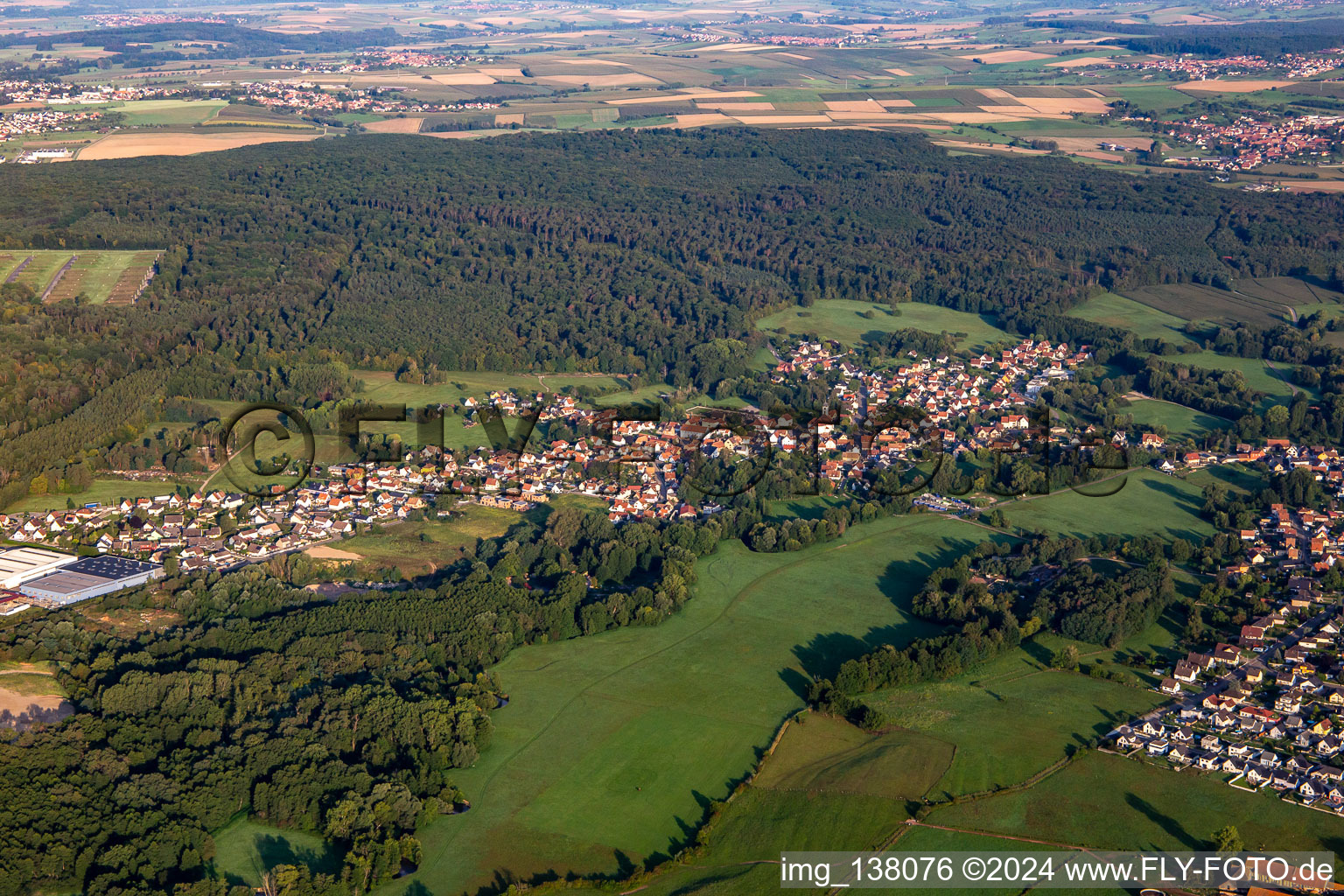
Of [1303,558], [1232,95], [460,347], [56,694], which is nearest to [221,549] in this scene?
[56,694]

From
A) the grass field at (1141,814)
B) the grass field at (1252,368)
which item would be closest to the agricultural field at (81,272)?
the grass field at (1141,814)

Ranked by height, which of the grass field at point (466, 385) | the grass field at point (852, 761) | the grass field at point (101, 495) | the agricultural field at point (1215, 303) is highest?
the agricultural field at point (1215, 303)

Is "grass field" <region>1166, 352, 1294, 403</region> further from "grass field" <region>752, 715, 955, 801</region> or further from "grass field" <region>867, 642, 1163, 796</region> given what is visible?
"grass field" <region>752, 715, 955, 801</region>

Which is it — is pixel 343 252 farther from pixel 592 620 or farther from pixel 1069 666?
pixel 1069 666

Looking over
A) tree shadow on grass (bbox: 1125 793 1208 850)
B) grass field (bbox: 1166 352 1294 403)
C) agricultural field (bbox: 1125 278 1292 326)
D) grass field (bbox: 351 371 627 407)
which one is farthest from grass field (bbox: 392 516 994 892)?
agricultural field (bbox: 1125 278 1292 326)

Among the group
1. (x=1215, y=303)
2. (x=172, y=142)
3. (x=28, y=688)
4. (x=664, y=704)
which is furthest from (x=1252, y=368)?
(x=172, y=142)

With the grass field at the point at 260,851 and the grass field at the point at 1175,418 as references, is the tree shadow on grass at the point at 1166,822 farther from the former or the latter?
the grass field at the point at 1175,418
